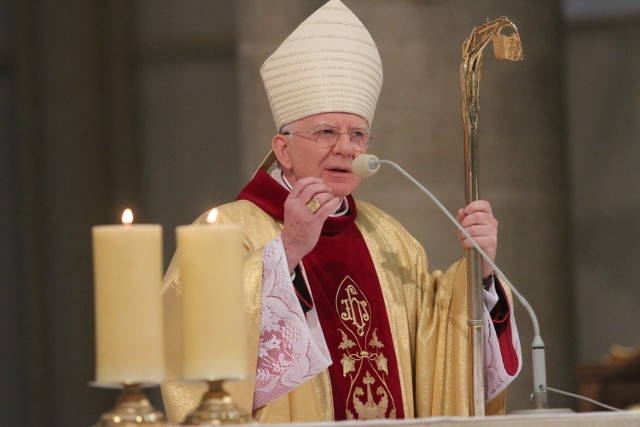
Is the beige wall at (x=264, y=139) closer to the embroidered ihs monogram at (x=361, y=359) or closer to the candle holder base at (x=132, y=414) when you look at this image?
the embroidered ihs monogram at (x=361, y=359)

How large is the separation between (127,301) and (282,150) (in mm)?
2027

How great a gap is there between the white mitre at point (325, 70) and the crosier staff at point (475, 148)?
0.64 m

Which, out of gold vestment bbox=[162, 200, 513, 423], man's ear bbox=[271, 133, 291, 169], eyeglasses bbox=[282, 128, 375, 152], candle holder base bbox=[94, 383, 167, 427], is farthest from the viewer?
man's ear bbox=[271, 133, 291, 169]

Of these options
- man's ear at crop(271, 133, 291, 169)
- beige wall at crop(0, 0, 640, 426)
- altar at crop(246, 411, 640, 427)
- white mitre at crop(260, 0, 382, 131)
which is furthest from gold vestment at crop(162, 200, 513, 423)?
beige wall at crop(0, 0, 640, 426)

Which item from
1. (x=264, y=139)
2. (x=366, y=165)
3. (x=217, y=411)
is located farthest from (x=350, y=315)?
(x=264, y=139)

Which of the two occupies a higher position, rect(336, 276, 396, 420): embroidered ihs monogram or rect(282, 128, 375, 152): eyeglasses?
rect(282, 128, 375, 152): eyeglasses

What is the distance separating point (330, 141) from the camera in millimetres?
4395

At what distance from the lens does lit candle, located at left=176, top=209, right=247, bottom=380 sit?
253 cm

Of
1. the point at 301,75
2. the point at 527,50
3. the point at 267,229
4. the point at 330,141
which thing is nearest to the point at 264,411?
the point at 267,229

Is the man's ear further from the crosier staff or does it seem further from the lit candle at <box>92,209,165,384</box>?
the lit candle at <box>92,209,165,384</box>

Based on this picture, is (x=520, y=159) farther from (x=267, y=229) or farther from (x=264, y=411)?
(x=264, y=411)

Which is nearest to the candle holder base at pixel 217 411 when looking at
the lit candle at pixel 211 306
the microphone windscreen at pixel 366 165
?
the lit candle at pixel 211 306

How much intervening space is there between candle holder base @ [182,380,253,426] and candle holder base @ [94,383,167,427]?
0.23 ft

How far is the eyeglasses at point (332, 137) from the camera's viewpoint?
4.39 m
